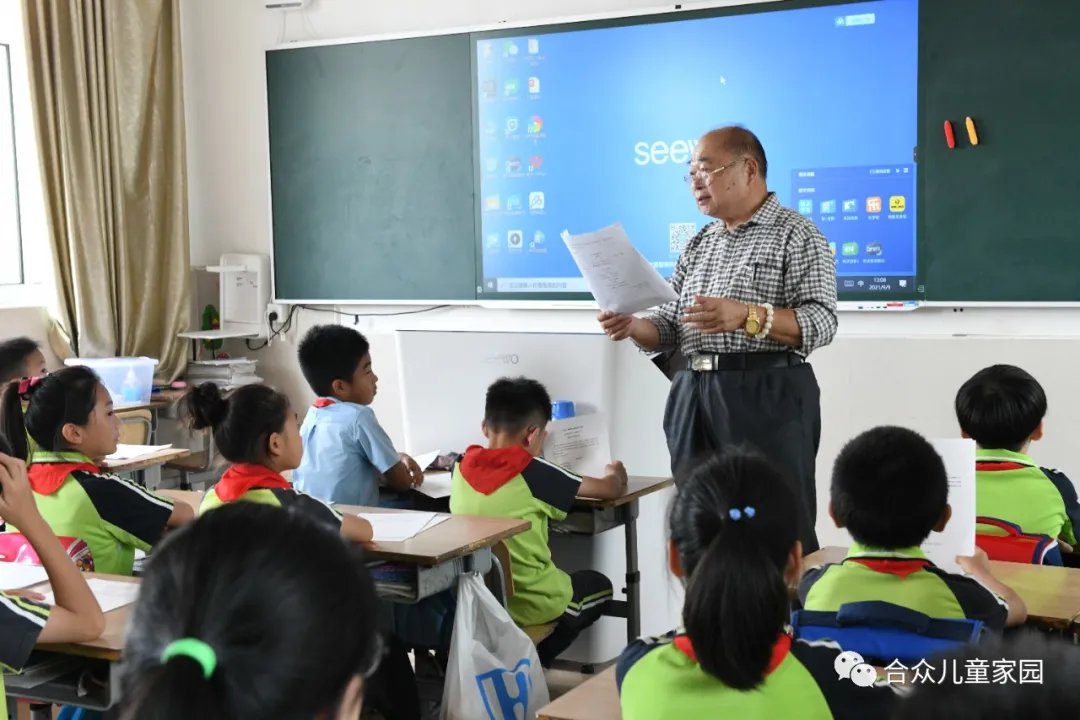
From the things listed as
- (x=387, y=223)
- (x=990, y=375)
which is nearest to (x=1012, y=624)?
(x=990, y=375)

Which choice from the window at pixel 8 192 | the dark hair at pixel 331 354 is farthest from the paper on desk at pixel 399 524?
the window at pixel 8 192

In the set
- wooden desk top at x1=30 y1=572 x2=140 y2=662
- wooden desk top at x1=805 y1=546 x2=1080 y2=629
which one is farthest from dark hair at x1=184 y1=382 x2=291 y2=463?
wooden desk top at x1=805 y1=546 x2=1080 y2=629

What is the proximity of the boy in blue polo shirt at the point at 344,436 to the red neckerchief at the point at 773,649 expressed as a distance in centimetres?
176

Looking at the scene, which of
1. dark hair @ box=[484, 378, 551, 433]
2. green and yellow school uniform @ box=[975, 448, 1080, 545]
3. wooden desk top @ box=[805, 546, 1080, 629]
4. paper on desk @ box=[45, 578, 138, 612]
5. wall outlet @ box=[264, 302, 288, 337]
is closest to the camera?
wooden desk top @ box=[805, 546, 1080, 629]

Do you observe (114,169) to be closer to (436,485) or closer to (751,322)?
(436,485)

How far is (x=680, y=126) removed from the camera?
14.8ft

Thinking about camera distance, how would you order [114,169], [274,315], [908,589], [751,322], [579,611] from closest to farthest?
[908,589], [751,322], [579,611], [114,169], [274,315]

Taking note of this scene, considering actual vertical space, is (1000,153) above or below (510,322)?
above

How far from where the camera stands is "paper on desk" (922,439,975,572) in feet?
6.31

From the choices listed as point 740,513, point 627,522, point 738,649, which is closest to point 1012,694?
point 738,649

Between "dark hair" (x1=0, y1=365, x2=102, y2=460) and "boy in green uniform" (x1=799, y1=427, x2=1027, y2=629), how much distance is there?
1.77m

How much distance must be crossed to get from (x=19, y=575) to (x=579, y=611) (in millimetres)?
1395

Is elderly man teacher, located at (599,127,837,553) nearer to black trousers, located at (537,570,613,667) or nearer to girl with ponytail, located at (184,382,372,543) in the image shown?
black trousers, located at (537,570,613,667)

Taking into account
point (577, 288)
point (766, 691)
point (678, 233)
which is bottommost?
point (766, 691)
